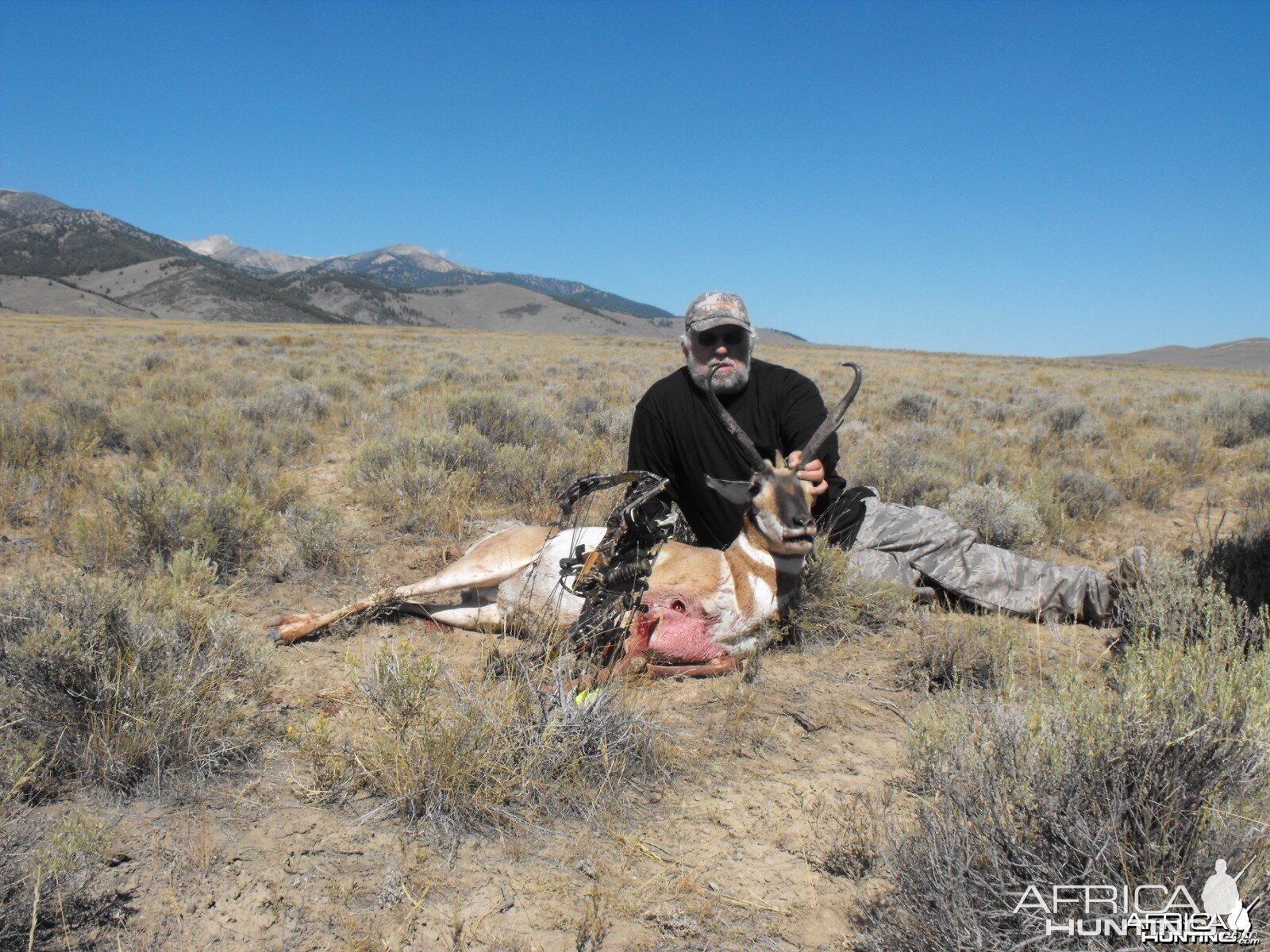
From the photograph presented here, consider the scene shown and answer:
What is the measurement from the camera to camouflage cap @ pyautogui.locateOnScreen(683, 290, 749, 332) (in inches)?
165

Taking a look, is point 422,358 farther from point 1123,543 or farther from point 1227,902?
point 1227,902

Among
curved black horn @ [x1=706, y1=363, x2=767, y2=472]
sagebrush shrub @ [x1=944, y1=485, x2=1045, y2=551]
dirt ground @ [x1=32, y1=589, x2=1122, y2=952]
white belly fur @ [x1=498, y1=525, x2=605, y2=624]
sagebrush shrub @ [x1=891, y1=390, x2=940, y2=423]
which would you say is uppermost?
sagebrush shrub @ [x1=891, y1=390, x2=940, y2=423]

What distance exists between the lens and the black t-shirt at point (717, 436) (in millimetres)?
4164

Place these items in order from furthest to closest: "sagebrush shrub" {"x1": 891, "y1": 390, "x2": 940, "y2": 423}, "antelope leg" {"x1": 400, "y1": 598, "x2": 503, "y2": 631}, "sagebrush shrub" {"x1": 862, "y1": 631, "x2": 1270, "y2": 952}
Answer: "sagebrush shrub" {"x1": 891, "y1": 390, "x2": 940, "y2": 423}
"antelope leg" {"x1": 400, "y1": 598, "x2": 503, "y2": 631}
"sagebrush shrub" {"x1": 862, "y1": 631, "x2": 1270, "y2": 952}

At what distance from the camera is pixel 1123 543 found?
6.00 metres

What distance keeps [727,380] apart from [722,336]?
28 cm

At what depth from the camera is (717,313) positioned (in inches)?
167

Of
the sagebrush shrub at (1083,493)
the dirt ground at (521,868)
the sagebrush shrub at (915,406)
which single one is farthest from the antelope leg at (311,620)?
the sagebrush shrub at (915,406)

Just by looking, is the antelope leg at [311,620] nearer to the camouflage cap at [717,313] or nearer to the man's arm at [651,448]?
the man's arm at [651,448]

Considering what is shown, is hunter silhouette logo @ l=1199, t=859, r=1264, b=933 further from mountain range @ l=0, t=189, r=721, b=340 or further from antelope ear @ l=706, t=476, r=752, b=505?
mountain range @ l=0, t=189, r=721, b=340

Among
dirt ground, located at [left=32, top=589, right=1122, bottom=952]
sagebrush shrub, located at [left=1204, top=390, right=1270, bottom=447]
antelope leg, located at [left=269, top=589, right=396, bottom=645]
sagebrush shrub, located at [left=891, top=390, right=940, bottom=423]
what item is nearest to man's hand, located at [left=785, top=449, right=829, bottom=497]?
dirt ground, located at [left=32, top=589, right=1122, bottom=952]

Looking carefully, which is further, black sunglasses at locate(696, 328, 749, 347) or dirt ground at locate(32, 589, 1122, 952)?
black sunglasses at locate(696, 328, 749, 347)

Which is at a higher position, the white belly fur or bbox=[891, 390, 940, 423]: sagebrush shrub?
bbox=[891, 390, 940, 423]: sagebrush shrub

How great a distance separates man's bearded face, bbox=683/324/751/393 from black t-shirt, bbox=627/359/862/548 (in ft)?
0.38
